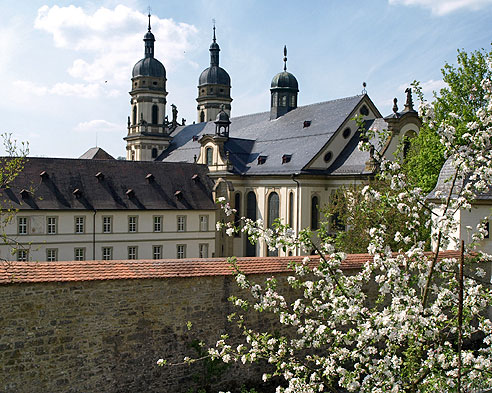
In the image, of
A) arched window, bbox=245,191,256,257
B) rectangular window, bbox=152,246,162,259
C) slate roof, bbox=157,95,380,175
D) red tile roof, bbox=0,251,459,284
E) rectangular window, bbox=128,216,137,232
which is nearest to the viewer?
red tile roof, bbox=0,251,459,284

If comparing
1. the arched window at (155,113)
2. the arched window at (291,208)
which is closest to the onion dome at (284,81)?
the arched window at (291,208)

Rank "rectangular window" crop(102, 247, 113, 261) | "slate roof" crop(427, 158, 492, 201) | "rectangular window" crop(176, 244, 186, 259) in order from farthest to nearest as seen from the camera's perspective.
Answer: "rectangular window" crop(176, 244, 186, 259) → "rectangular window" crop(102, 247, 113, 261) → "slate roof" crop(427, 158, 492, 201)

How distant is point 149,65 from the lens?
192 feet

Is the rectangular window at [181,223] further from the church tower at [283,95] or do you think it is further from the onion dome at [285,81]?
the onion dome at [285,81]

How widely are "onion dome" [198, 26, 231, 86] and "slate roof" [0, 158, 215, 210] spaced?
27365 mm

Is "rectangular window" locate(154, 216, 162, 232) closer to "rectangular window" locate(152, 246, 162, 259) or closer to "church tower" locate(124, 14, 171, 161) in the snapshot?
"rectangular window" locate(152, 246, 162, 259)

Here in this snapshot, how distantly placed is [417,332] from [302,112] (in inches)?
1422

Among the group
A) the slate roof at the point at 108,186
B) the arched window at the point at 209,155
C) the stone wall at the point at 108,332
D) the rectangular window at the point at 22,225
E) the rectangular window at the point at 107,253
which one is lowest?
the stone wall at the point at 108,332

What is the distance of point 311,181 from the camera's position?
120 ft

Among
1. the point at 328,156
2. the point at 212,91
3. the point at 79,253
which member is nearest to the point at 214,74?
the point at 212,91

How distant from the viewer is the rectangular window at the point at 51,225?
31.8 m

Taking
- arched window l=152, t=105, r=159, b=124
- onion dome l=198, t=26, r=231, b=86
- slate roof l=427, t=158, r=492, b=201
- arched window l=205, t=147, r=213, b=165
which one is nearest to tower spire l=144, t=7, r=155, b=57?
arched window l=152, t=105, r=159, b=124

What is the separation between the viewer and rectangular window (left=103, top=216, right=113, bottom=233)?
1324 inches

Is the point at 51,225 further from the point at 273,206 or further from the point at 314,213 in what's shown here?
the point at 314,213
